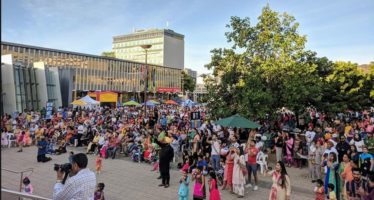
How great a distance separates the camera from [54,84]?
125 feet

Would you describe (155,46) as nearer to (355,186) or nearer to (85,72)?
(85,72)

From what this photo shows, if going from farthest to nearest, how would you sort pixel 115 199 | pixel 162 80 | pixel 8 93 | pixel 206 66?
1. pixel 162 80
2. pixel 8 93
3. pixel 206 66
4. pixel 115 199

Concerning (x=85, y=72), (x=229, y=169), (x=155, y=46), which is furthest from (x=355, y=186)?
(x=155, y=46)

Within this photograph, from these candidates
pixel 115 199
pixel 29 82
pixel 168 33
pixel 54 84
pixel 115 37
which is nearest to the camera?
pixel 115 199

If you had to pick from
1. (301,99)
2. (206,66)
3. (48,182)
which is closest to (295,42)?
(301,99)

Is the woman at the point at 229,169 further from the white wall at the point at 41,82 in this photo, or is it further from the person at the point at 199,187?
the white wall at the point at 41,82

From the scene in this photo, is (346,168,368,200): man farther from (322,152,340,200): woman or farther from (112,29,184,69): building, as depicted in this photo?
(112,29,184,69): building

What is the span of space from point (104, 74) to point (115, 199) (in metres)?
64.0

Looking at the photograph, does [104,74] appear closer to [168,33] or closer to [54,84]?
[54,84]

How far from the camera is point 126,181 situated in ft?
36.9

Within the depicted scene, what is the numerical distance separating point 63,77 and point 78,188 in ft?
132

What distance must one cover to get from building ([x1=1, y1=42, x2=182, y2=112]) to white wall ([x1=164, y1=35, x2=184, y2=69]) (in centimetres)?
2335

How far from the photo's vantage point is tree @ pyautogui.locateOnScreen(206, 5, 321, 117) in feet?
47.3

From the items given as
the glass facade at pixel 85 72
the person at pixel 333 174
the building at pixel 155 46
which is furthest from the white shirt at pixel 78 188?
the building at pixel 155 46
